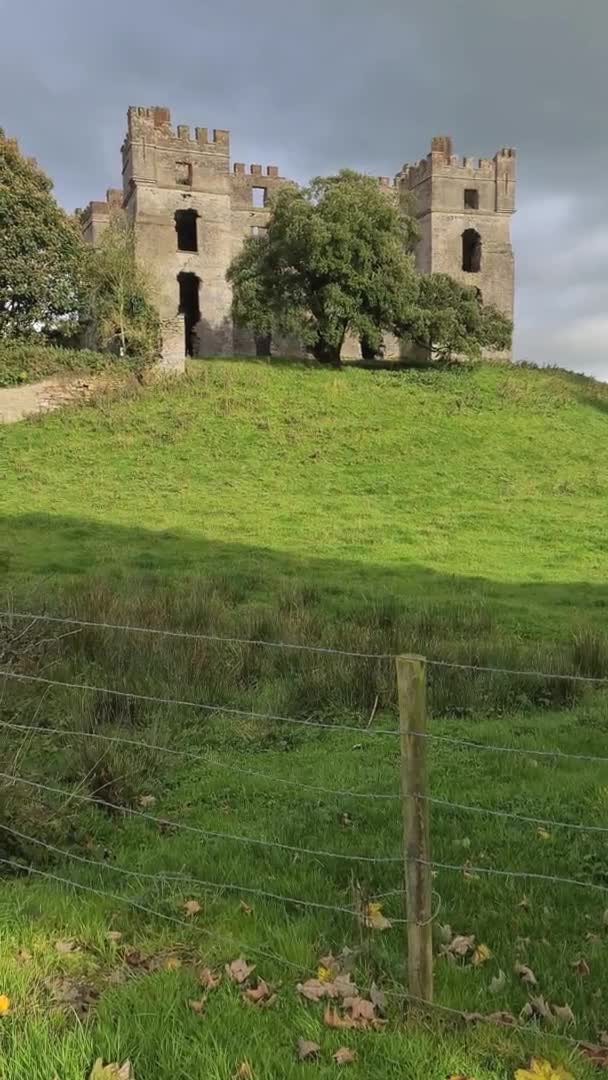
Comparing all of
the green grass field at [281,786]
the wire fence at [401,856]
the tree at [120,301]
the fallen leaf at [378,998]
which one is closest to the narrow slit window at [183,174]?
the tree at [120,301]

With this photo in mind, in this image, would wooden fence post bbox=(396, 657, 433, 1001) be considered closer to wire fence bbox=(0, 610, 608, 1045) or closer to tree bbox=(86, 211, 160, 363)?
wire fence bbox=(0, 610, 608, 1045)

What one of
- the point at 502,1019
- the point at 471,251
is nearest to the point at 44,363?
the point at 502,1019

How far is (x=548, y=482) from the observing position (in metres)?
20.4

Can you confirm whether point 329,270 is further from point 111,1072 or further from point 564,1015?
point 111,1072

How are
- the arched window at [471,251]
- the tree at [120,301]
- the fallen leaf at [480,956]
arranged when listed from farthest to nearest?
the arched window at [471,251]
the tree at [120,301]
the fallen leaf at [480,956]

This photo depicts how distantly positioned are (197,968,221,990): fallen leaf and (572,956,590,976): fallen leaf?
1.47m

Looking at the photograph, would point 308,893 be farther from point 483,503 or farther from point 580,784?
point 483,503

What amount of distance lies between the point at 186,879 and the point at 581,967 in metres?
1.84

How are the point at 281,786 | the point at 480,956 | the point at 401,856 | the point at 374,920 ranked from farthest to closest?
the point at 281,786
the point at 401,856
the point at 374,920
the point at 480,956

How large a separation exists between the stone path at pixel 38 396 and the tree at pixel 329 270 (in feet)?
27.0

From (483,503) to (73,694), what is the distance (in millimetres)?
13947

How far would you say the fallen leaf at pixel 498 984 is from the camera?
9.86ft

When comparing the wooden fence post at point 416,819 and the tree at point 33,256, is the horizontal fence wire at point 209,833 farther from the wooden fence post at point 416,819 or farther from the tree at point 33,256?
the tree at point 33,256

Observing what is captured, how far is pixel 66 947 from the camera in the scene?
327 centimetres
